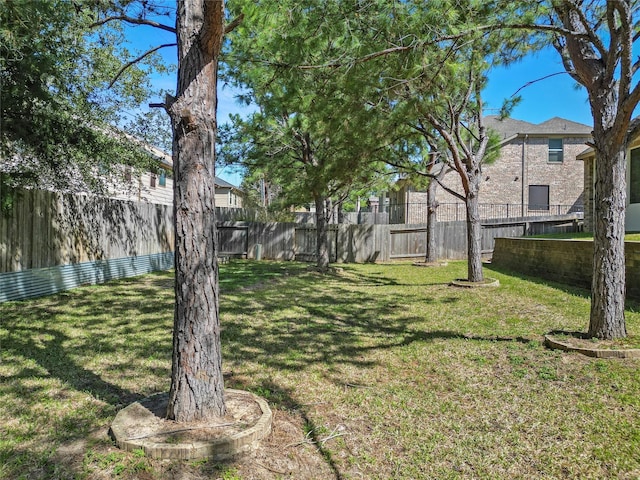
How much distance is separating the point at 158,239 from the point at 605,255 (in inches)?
423

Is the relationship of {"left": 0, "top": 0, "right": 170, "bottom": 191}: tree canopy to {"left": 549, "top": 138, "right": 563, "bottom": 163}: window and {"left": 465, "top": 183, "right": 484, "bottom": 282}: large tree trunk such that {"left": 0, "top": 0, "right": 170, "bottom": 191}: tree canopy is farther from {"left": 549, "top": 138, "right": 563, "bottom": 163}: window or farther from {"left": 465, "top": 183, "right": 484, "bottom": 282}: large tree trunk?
{"left": 549, "top": 138, "right": 563, "bottom": 163}: window

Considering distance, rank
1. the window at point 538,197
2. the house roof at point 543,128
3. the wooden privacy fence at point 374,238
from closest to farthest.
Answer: the wooden privacy fence at point 374,238, the house roof at point 543,128, the window at point 538,197

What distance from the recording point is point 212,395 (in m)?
2.70

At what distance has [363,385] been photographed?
12.1ft

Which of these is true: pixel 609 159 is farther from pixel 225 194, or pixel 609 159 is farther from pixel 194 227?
pixel 225 194

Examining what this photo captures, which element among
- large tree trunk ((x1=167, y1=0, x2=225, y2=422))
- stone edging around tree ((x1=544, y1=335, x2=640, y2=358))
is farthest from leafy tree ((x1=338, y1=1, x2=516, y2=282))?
stone edging around tree ((x1=544, y1=335, x2=640, y2=358))

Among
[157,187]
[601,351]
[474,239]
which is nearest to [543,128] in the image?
[474,239]

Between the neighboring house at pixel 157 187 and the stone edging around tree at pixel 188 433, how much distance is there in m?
8.64

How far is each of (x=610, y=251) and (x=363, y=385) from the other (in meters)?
3.03

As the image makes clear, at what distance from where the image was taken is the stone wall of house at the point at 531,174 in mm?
22188

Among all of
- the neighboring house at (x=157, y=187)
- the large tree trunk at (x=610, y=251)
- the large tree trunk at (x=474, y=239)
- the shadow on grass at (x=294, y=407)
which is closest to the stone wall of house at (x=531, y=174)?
the large tree trunk at (x=474, y=239)

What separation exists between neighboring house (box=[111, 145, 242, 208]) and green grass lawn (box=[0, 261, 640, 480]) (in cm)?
450

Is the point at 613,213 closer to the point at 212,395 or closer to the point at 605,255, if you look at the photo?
the point at 605,255

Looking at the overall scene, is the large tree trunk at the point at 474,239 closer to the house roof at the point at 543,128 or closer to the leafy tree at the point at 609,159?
the leafy tree at the point at 609,159
